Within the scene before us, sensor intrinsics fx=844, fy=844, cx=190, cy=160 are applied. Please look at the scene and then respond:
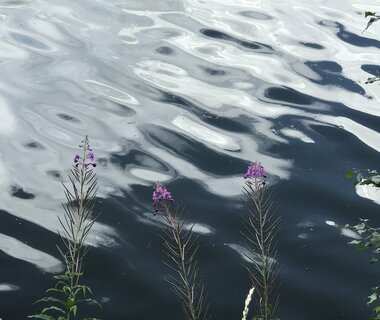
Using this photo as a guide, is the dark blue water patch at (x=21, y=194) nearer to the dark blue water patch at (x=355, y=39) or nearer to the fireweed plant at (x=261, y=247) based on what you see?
the fireweed plant at (x=261, y=247)

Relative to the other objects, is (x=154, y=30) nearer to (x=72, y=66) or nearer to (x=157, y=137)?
(x=72, y=66)

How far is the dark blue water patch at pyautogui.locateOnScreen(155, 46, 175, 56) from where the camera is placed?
20.6 feet

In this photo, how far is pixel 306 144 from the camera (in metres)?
5.07

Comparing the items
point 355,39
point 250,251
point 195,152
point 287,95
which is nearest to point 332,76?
point 287,95

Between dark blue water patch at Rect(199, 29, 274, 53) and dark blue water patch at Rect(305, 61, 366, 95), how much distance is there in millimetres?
382

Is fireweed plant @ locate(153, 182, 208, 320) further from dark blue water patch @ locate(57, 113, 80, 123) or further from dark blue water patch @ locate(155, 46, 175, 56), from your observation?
dark blue water patch @ locate(155, 46, 175, 56)

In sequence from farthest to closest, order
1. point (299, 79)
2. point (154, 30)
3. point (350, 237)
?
1. point (154, 30)
2. point (299, 79)
3. point (350, 237)

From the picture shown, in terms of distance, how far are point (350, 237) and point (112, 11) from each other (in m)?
3.28

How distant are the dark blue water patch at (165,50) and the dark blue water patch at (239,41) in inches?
15.1

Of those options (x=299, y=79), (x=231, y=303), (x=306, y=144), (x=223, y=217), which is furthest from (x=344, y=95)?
(x=231, y=303)

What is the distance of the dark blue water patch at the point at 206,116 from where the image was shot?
207 inches

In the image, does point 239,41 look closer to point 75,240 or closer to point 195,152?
point 195,152

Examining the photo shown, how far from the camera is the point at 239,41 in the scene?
21.4 ft

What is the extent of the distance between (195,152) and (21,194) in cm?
109
